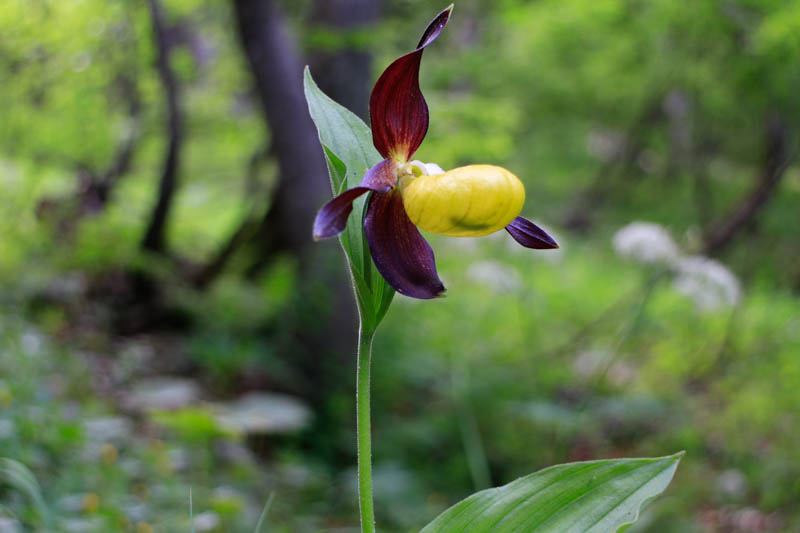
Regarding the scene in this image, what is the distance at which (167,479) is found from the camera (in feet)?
4.65

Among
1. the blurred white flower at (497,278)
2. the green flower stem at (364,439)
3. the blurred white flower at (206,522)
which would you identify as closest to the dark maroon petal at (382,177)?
the green flower stem at (364,439)

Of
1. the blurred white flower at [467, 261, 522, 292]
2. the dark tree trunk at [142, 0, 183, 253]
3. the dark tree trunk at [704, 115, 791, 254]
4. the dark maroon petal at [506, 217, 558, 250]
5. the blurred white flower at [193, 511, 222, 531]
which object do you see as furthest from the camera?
the dark tree trunk at [142, 0, 183, 253]

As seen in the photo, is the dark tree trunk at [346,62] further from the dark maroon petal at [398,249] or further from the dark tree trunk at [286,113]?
the dark maroon petal at [398,249]

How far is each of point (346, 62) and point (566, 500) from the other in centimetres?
247

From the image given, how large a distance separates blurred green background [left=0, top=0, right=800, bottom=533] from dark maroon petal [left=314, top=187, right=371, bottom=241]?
Answer: 741 mm

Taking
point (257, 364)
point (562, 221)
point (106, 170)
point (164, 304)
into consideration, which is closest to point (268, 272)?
point (164, 304)

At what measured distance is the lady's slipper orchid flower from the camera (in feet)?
1.90

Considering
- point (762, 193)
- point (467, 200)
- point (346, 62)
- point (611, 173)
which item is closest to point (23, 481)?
point (467, 200)

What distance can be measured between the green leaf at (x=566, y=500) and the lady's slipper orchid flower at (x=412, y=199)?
0.79 feet

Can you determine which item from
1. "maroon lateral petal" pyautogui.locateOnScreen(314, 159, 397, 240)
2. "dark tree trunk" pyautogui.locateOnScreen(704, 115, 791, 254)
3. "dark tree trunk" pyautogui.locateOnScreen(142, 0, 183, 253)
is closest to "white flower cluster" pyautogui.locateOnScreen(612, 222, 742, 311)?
"dark tree trunk" pyautogui.locateOnScreen(704, 115, 791, 254)

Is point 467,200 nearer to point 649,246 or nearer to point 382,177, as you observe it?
point 382,177

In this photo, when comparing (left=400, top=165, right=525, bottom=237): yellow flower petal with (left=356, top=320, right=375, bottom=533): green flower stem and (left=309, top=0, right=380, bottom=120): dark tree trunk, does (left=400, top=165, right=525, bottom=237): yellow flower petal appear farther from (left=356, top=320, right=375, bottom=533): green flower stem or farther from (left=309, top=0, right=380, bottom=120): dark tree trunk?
(left=309, top=0, right=380, bottom=120): dark tree trunk

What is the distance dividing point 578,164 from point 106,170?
3471mm

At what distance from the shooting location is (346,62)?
275cm
